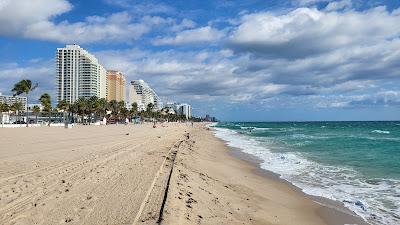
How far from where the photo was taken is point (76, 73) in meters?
153

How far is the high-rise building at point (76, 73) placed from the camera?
496 feet

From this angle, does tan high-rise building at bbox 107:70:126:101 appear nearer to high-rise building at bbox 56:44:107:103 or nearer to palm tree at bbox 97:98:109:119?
high-rise building at bbox 56:44:107:103

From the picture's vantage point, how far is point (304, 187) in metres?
13.3

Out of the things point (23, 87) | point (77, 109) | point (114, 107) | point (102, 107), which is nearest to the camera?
point (23, 87)

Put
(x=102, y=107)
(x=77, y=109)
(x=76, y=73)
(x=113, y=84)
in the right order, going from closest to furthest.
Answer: (x=77, y=109) → (x=102, y=107) → (x=76, y=73) → (x=113, y=84)

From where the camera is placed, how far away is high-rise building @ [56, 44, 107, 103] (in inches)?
5955

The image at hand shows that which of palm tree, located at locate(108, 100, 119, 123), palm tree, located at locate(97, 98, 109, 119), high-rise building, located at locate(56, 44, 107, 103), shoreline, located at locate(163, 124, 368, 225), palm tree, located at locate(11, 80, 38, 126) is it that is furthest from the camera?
high-rise building, located at locate(56, 44, 107, 103)

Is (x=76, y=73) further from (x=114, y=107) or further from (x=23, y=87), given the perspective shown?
(x=23, y=87)

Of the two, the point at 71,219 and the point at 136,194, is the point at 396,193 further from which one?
the point at 71,219

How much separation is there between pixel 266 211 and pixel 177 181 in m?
2.59

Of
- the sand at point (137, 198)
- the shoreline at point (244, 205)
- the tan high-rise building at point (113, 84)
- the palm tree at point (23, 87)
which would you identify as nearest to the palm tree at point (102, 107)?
the palm tree at point (23, 87)

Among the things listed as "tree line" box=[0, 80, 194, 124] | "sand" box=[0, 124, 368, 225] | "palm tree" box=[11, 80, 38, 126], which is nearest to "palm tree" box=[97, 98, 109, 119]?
"tree line" box=[0, 80, 194, 124]

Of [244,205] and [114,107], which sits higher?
[114,107]

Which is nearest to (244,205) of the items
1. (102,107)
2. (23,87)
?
(23,87)
